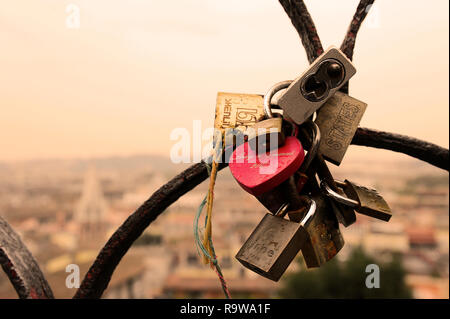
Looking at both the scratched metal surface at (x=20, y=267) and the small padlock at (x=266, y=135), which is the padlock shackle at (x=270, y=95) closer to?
the small padlock at (x=266, y=135)

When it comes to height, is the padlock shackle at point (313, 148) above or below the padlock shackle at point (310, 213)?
above

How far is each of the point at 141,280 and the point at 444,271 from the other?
8382 mm

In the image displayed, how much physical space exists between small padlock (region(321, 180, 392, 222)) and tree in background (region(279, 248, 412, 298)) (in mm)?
9128

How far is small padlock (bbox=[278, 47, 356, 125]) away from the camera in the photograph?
1.88 ft

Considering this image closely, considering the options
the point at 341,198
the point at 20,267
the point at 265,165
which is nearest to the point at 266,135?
the point at 265,165

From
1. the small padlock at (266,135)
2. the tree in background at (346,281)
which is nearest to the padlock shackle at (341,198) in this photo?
the small padlock at (266,135)

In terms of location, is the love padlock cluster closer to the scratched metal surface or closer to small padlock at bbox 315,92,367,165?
small padlock at bbox 315,92,367,165

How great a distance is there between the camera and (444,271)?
1123 centimetres

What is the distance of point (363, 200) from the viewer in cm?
60

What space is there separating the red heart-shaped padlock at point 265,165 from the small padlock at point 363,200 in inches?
3.5

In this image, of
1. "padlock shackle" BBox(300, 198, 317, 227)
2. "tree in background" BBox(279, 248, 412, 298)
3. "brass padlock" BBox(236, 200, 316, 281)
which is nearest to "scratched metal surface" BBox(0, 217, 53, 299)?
"brass padlock" BBox(236, 200, 316, 281)

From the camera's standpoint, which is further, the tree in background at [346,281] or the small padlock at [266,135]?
the tree in background at [346,281]

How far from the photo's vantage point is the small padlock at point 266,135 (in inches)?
22.3
